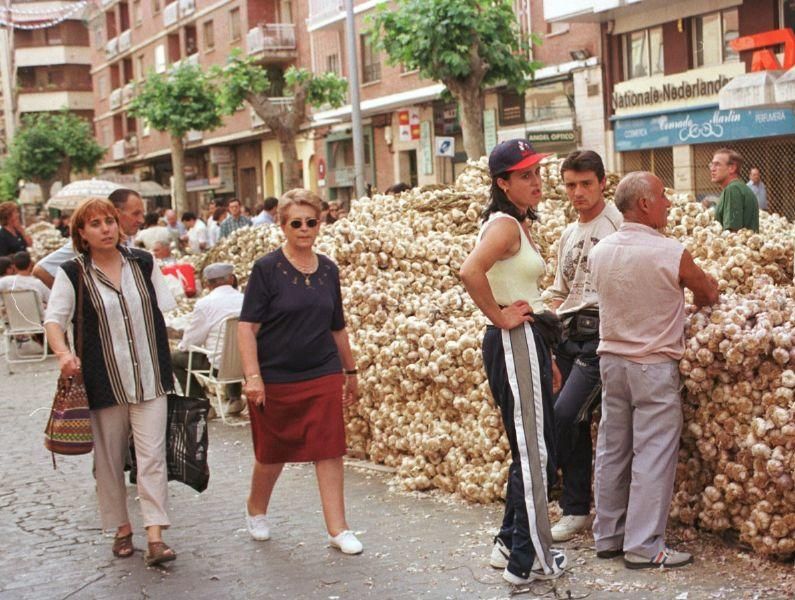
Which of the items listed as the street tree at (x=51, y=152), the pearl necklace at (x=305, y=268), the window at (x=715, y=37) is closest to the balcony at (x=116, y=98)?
the street tree at (x=51, y=152)

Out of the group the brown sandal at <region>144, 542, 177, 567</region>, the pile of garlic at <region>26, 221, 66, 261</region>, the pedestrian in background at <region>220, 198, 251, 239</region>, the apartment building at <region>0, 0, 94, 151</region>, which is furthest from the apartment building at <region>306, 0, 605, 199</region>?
the apartment building at <region>0, 0, 94, 151</region>

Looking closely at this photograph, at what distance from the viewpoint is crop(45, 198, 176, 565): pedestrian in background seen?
576 cm

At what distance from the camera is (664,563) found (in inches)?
203

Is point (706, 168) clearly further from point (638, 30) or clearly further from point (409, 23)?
point (409, 23)

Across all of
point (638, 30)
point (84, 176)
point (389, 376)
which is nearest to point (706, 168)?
point (638, 30)

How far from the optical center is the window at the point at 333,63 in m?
39.1

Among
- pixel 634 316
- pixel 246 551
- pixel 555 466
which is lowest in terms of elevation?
pixel 246 551

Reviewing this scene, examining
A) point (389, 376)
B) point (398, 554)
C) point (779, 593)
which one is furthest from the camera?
point (389, 376)

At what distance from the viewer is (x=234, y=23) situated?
152 ft

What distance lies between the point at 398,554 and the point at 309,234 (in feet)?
5.30

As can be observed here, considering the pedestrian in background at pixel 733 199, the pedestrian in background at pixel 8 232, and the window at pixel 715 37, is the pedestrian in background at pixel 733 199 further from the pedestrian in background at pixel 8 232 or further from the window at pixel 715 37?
the window at pixel 715 37

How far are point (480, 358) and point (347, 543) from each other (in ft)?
4.87

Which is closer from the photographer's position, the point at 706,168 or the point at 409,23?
the point at 409,23

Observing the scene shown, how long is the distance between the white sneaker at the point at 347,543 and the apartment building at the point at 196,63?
31.6 m
